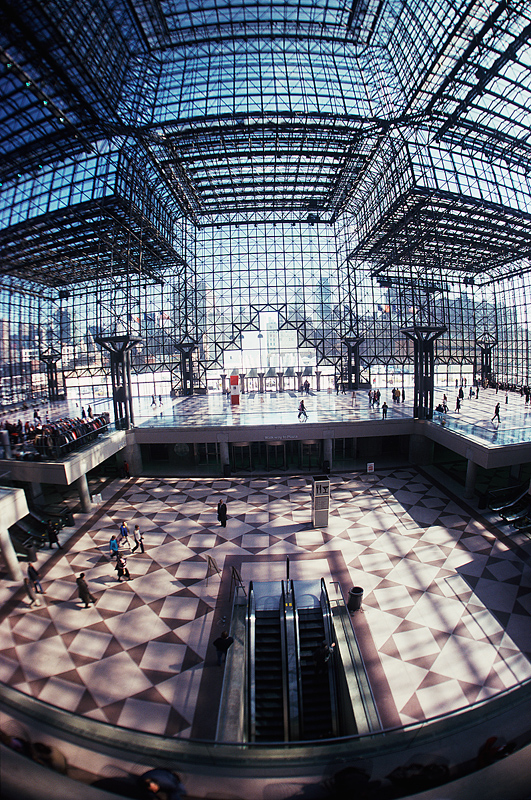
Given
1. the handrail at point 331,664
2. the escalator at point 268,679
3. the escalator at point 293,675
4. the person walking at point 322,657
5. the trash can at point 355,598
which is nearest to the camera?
the escalator at point 293,675

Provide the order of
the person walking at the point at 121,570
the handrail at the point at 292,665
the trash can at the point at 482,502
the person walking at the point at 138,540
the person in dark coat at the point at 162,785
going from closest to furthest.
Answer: the person in dark coat at the point at 162,785, the handrail at the point at 292,665, the person walking at the point at 121,570, the person walking at the point at 138,540, the trash can at the point at 482,502

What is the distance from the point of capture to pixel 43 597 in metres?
9.51

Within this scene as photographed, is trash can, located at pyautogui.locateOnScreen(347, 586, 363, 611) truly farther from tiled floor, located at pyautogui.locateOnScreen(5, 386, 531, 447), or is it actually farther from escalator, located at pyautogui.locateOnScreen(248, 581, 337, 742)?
tiled floor, located at pyautogui.locateOnScreen(5, 386, 531, 447)

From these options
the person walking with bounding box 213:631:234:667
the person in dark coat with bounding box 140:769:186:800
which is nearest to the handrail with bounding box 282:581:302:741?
the person walking with bounding box 213:631:234:667

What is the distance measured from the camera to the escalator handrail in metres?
6.66

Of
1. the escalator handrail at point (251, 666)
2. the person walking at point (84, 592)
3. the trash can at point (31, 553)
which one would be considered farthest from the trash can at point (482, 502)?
the trash can at point (31, 553)

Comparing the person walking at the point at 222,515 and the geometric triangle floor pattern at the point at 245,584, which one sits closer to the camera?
the geometric triangle floor pattern at the point at 245,584

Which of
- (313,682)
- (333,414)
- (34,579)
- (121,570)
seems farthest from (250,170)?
(313,682)

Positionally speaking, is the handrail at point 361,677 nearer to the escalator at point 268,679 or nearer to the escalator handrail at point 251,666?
the escalator at point 268,679

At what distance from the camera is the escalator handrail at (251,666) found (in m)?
6.66

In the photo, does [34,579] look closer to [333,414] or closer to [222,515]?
[222,515]

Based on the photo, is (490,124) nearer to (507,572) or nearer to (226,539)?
(507,572)

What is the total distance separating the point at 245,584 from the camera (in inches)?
388

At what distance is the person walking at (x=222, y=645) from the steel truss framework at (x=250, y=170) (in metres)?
17.5
